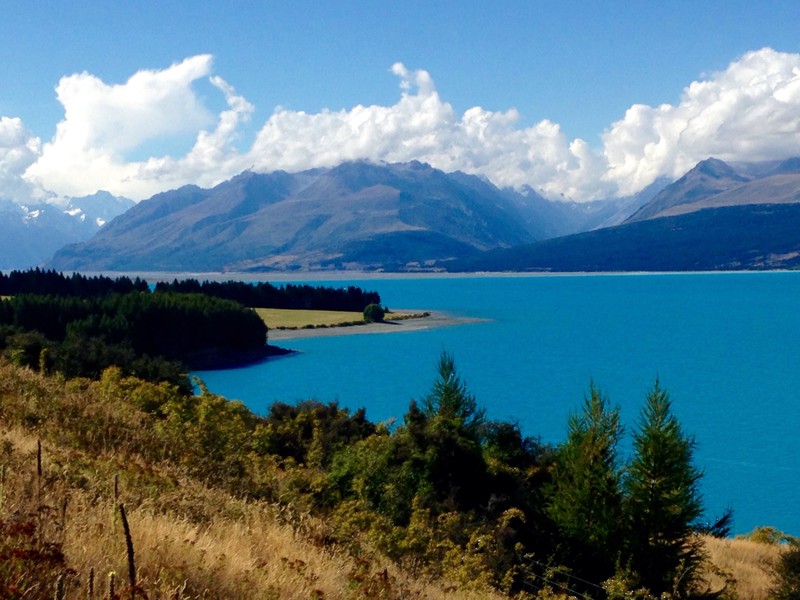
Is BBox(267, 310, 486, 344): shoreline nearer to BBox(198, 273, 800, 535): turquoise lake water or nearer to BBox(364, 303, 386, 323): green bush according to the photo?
BBox(364, 303, 386, 323): green bush

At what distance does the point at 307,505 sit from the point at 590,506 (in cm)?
1349

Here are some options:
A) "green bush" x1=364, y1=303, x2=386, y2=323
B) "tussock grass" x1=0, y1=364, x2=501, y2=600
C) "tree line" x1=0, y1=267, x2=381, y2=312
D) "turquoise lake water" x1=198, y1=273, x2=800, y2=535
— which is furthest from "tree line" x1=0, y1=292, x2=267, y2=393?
"tussock grass" x1=0, y1=364, x2=501, y2=600

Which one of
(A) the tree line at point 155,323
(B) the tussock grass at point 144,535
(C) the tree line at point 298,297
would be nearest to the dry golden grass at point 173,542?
(B) the tussock grass at point 144,535

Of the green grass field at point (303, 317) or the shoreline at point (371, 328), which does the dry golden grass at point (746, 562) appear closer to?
the shoreline at point (371, 328)

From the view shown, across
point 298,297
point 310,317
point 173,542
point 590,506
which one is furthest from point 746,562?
point 298,297

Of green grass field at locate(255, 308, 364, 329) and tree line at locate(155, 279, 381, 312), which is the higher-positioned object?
tree line at locate(155, 279, 381, 312)

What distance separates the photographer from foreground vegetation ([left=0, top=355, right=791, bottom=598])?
18.8 feet

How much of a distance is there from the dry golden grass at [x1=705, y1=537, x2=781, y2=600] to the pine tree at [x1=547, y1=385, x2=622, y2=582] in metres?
3.76

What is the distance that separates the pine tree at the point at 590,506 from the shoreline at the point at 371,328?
92927 millimetres

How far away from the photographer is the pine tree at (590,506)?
2184 centimetres

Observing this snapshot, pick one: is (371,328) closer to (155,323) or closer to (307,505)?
(155,323)

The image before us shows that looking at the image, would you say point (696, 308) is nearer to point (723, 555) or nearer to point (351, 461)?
point (723, 555)

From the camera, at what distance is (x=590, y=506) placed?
22266mm

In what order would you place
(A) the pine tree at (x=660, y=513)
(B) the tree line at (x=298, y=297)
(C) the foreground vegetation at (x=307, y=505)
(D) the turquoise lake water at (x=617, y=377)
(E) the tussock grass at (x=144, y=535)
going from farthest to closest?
(B) the tree line at (x=298, y=297)
(D) the turquoise lake water at (x=617, y=377)
(A) the pine tree at (x=660, y=513)
(C) the foreground vegetation at (x=307, y=505)
(E) the tussock grass at (x=144, y=535)
